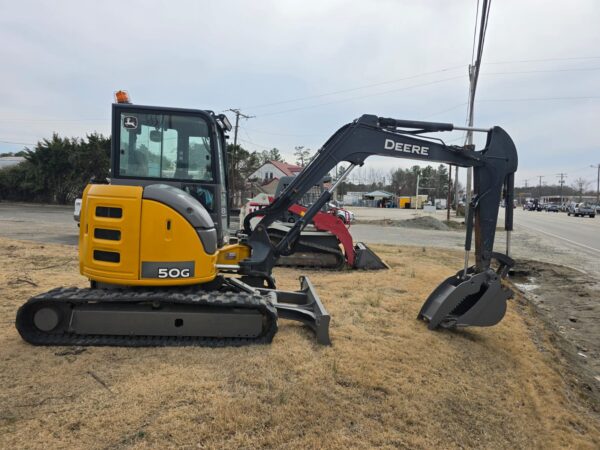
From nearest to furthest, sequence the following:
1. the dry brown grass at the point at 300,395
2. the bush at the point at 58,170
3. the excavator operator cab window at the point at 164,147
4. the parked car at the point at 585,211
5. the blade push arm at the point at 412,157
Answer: the dry brown grass at the point at 300,395, the excavator operator cab window at the point at 164,147, the blade push arm at the point at 412,157, the bush at the point at 58,170, the parked car at the point at 585,211

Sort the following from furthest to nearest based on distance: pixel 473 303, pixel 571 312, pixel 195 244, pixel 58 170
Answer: pixel 58 170, pixel 571 312, pixel 473 303, pixel 195 244

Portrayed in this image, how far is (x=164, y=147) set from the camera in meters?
4.97

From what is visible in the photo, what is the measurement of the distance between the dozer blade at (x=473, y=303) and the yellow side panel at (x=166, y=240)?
10.0 feet

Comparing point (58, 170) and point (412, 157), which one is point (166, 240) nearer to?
point (412, 157)

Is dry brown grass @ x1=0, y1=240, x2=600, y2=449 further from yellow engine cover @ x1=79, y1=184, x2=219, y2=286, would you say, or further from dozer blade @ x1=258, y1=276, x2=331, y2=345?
yellow engine cover @ x1=79, y1=184, x2=219, y2=286

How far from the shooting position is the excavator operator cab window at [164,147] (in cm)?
489

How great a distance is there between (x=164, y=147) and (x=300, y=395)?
3.20 meters

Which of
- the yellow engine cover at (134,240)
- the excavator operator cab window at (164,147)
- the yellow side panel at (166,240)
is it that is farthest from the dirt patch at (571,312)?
the excavator operator cab window at (164,147)

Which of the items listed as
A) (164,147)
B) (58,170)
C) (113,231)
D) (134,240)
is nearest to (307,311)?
(134,240)

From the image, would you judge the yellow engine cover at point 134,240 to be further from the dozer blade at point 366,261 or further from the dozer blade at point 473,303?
the dozer blade at point 366,261

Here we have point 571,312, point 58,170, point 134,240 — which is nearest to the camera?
point 134,240

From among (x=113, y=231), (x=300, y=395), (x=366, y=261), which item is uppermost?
(x=113, y=231)

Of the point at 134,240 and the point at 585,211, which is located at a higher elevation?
the point at 585,211

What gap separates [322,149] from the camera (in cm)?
573
